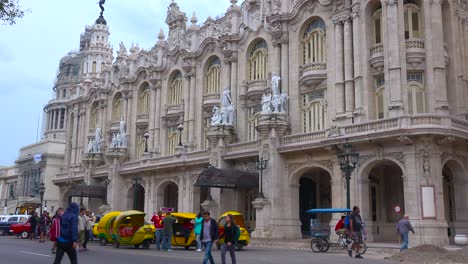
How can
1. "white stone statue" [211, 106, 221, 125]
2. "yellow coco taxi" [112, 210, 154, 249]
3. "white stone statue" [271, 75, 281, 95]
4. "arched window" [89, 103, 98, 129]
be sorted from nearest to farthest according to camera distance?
"yellow coco taxi" [112, 210, 154, 249] → "white stone statue" [271, 75, 281, 95] → "white stone statue" [211, 106, 221, 125] → "arched window" [89, 103, 98, 129]

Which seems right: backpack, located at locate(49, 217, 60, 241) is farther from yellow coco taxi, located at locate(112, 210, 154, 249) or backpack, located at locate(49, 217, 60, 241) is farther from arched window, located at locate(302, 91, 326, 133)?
arched window, located at locate(302, 91, 326, 133)

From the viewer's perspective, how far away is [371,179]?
33531 mm

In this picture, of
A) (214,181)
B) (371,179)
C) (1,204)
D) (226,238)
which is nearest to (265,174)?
(214,181)

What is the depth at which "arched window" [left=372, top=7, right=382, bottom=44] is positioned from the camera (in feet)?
109

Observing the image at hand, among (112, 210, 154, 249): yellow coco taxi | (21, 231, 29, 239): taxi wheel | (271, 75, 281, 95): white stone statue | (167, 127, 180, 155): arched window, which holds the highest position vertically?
(271, 75, 281, 95): white stone statue

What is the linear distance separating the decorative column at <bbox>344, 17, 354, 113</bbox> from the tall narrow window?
336 inches

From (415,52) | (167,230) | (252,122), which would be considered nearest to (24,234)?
(252,122)

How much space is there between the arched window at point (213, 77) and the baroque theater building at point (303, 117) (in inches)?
6.1

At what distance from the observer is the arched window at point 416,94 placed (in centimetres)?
3114

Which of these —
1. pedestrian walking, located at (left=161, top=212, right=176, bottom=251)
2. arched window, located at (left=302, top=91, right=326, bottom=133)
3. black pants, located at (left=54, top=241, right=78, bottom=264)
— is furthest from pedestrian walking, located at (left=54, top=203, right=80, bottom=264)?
arched window, located at (left=302, top=91, right=326, bottom=133)

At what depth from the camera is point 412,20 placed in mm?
32625

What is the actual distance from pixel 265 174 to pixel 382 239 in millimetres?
8342

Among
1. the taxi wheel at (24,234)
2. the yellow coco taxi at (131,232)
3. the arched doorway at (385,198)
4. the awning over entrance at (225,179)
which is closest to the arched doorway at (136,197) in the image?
the taxi wheel at (24,234)

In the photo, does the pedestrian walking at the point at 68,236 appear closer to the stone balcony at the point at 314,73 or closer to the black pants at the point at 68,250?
the black pants at the point at 68,250
